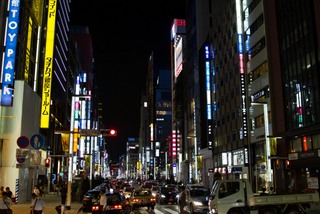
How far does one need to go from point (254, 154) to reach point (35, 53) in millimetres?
31950

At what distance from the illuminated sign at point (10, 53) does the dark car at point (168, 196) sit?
17.2 meters

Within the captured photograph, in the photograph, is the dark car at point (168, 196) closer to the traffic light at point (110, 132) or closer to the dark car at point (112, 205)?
the dark car at point (112, 205)

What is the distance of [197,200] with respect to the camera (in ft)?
83.9

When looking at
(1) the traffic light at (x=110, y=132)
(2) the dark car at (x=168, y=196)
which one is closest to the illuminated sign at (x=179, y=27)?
(2) the dark car at (x=168, y=196)

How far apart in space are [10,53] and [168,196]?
20033 millimetres

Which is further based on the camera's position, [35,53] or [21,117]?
[35,53]

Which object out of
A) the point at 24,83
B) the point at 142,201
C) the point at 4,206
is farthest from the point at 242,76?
the point at 4,206

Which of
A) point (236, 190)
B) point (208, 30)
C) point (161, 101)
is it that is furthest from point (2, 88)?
point (161, 101)

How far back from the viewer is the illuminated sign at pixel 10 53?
3093 cm

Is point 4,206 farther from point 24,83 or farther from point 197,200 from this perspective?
point 24,83

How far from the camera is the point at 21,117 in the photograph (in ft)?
115

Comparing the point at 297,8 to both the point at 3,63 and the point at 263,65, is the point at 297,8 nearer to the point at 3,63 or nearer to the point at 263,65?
the point at 263,65

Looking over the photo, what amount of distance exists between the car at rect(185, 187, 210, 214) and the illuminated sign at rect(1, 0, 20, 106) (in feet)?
53.4

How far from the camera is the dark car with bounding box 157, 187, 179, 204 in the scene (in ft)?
124
